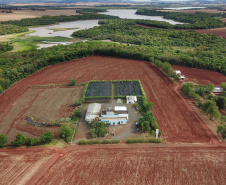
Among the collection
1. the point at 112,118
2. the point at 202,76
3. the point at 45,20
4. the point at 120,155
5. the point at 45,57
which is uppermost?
the point at 45,20

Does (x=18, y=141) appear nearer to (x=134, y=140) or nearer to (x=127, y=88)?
(x=134, y=140)

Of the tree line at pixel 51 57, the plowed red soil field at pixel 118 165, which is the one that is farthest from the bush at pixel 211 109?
the tree line at pixel 51 57

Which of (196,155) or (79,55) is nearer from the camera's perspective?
(196,155)

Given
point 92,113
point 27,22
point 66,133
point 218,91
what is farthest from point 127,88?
point 27,22

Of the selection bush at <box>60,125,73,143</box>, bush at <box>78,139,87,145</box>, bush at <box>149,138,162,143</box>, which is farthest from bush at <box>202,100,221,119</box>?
bush at <box>60,125,73,143</box>

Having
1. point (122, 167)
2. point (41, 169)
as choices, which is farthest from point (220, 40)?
point (41, 169)

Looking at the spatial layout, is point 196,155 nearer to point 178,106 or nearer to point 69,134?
point 178,106
